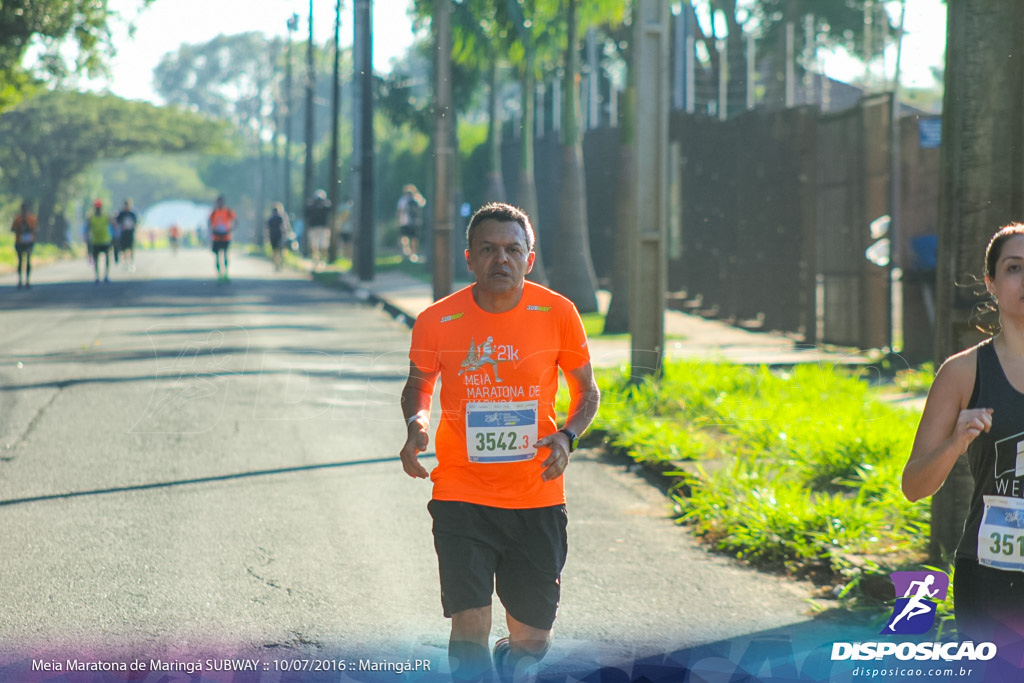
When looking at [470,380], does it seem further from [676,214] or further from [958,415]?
[676,214]

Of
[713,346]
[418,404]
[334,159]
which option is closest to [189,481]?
[418,404]

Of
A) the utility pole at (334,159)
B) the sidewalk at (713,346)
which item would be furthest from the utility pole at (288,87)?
the sidewalk at (713,346)

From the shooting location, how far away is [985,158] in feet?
18.5

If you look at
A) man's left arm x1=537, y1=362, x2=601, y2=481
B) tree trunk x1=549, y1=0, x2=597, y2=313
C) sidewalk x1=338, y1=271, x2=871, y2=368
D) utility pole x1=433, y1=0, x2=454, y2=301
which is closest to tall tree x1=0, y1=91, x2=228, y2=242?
sidewalk x1=338, y1=271, x2=871, y2=368

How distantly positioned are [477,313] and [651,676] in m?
1.65

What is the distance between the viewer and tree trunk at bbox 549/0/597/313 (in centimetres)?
2073

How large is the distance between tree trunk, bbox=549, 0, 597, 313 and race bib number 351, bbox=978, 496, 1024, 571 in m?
17.4

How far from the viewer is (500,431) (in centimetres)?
388

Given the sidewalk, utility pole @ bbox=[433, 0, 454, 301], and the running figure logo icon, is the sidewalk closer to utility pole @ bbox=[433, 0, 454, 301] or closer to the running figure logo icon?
utility pole @ bbox=[433, 0, 454, 301]

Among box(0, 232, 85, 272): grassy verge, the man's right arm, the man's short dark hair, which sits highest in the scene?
the man's short dark hair

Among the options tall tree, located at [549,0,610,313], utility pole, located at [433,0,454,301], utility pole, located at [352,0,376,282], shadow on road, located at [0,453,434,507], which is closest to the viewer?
shadow on road, located at [0,453,434,507]

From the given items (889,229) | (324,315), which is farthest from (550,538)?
(324,315)

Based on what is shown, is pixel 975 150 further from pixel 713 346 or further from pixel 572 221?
pixel 572 221

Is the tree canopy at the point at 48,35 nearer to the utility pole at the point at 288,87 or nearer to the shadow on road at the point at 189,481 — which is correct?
the utility pole at the point at 288,87
